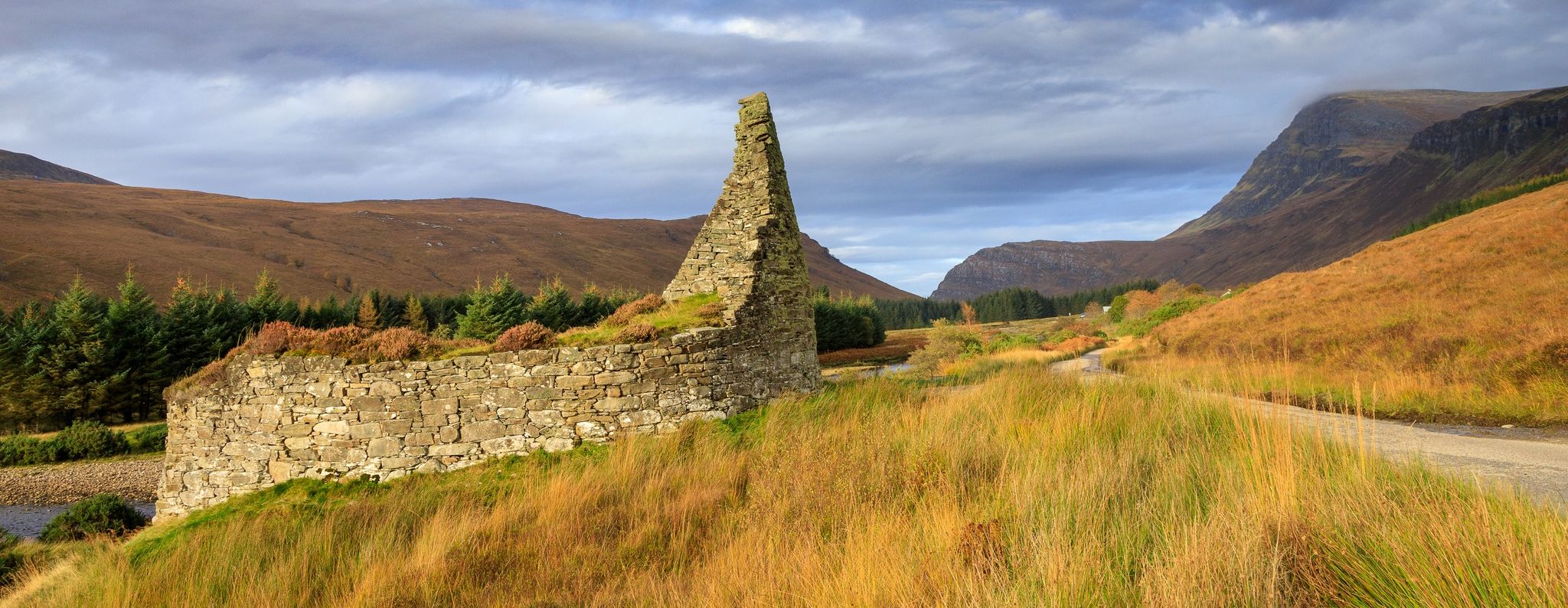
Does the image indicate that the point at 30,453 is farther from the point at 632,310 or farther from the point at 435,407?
the point at 632,310

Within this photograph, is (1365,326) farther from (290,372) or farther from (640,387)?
(290,372)

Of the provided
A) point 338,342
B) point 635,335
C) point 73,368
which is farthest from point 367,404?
point 73,368

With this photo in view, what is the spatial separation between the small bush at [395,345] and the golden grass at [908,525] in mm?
1819

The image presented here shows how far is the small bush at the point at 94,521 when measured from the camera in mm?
13750

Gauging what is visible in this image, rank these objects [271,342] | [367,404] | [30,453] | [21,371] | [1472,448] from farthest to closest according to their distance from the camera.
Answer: [21,371], [30,453], [271,342], [367,404], [1472,448]

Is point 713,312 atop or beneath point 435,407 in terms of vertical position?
atop

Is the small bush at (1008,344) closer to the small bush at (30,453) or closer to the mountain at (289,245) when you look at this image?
the small bush at (30,453)

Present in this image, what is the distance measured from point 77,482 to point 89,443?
319cm

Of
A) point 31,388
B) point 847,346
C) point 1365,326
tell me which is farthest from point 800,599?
point 847,346

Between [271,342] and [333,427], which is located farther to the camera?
[271,342]

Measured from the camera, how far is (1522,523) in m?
3.75

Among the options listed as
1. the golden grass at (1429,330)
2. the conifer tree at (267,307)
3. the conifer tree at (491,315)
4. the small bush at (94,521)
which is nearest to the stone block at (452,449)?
the small bush at (94,521)

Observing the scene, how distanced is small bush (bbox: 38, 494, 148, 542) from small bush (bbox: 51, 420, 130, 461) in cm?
1166

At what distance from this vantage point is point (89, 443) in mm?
23516
